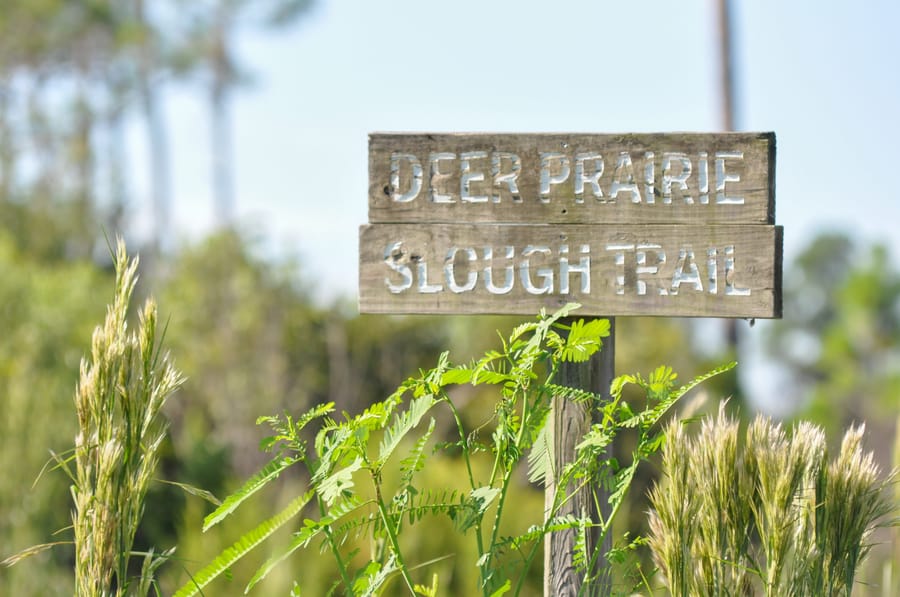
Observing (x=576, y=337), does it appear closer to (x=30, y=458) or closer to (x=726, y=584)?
(x=726, y=584)

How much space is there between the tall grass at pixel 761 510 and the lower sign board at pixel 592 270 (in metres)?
0.49

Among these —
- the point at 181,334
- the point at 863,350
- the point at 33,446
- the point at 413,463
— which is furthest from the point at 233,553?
the point at 863,350

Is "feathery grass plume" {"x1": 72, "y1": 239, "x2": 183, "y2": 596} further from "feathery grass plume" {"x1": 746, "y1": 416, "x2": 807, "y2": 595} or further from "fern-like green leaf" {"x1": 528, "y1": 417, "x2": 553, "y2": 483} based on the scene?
"feathery grass plume" {"x1": 746, "y1": 416, "x2": 807, "y2": 595}

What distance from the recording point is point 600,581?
206 cm

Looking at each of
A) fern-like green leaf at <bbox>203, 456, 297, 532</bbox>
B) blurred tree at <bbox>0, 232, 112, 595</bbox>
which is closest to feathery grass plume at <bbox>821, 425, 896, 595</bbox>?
fern-like green leaf at <bbox>203, 456, 297, 532</bbox>

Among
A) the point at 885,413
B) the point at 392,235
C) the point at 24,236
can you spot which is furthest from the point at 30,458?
the point at 885,413

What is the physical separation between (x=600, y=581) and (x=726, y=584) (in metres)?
0.42

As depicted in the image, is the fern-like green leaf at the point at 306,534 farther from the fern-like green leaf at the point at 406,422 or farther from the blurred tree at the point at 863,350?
the blurred tree at the point at 863,350

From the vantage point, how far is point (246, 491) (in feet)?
5.79

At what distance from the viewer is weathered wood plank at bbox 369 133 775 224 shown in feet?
7.28

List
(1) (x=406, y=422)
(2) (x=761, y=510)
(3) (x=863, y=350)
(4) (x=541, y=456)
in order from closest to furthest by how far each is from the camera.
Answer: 1. (2) (x=761, y=510)
2. (1) (x=406, y=422)
3. (4) (x=541, y=456)
4. (3) (x=863, y=350)

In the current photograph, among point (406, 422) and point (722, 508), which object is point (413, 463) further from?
point (722, 508)

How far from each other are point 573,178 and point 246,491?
39.9 inches

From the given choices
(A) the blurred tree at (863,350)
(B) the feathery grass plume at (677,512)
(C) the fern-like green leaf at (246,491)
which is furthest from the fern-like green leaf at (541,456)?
(A) the blurred tree at (863,350)
